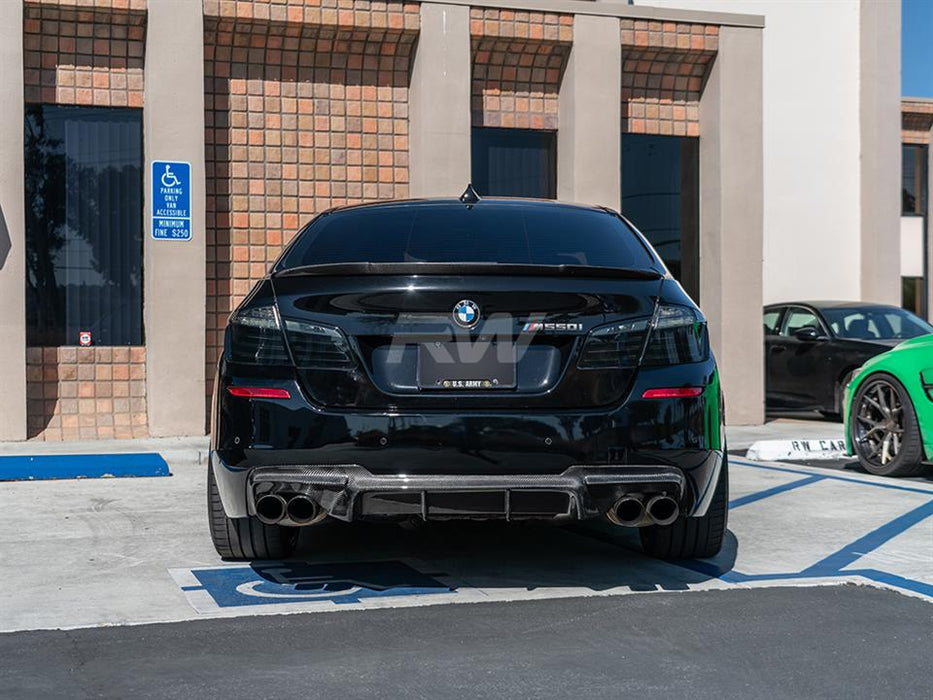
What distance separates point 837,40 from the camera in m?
18.2

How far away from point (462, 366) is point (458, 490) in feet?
1.45

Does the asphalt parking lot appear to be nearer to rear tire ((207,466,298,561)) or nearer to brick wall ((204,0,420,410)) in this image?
rear tire ((207,466,298,561))

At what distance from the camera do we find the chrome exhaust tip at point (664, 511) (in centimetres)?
500

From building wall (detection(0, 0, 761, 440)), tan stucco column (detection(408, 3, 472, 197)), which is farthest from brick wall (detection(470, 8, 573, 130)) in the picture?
tan stucco column (detection(408, 3, 472, 197))

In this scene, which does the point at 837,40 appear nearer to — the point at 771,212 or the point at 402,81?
the point at 771,212

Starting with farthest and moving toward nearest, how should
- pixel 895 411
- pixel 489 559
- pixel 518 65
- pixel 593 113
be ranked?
pixel 518 65, pixel 593 113, pixel 895 411, pixel 489 559

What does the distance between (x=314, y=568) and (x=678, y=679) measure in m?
2.16

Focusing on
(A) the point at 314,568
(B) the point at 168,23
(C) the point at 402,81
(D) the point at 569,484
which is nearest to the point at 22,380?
(B) the point at 168,23

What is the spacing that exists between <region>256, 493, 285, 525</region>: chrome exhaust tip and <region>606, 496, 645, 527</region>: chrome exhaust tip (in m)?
1.19

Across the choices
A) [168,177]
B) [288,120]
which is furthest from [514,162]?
[168,177]

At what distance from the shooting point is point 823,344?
1478 centimetres

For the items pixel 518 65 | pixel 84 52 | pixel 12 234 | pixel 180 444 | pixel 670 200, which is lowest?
pixel 180 444

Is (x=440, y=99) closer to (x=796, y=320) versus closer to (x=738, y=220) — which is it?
(x=738, y=220)

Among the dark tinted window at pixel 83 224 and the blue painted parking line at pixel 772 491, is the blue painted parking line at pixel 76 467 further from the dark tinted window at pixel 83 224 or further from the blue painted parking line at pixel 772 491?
the blue painted parking line at pixel 772 491
